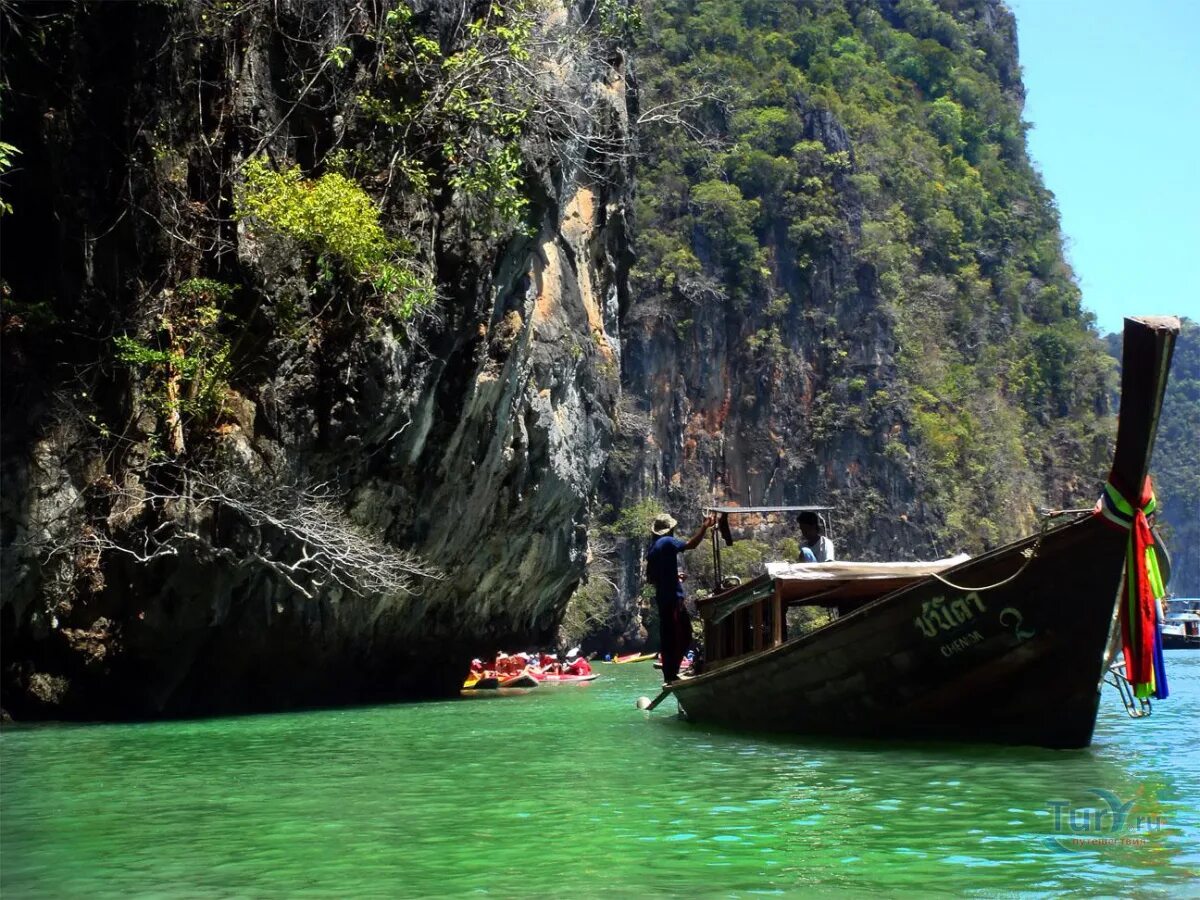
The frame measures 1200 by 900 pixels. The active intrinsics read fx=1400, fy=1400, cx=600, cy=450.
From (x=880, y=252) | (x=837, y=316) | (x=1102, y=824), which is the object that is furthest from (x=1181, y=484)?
(x=1102, y=824)

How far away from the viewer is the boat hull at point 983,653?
818 centimetres

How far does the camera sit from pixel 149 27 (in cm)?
1317

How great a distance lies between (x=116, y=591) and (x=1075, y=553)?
9181mm

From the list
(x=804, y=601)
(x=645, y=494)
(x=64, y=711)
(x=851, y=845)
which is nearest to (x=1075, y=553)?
(x=804, y=601)

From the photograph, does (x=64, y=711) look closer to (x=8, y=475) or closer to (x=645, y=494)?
(x=8, y=475)

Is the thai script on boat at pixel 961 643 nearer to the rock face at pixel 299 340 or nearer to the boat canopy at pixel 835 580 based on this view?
the boat canopy at pixel 835 580

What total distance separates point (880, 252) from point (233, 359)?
119 feet

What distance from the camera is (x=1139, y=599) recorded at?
7797 millimetres

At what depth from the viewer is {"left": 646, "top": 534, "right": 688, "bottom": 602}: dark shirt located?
39.0 ft

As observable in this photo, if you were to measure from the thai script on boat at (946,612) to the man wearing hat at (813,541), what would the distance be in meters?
1.99

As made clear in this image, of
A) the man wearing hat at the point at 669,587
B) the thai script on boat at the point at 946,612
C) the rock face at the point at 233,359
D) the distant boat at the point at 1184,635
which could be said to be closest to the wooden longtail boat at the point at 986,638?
the thai script on boat at the point at 946,612

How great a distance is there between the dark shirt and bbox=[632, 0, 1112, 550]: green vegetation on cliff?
30847 mm

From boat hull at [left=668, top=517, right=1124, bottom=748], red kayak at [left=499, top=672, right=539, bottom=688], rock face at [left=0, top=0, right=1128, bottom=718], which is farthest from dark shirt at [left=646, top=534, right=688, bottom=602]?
red kayak at [left=499, top=672, right=539, bottom=688]

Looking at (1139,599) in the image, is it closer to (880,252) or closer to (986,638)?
(986,638)
